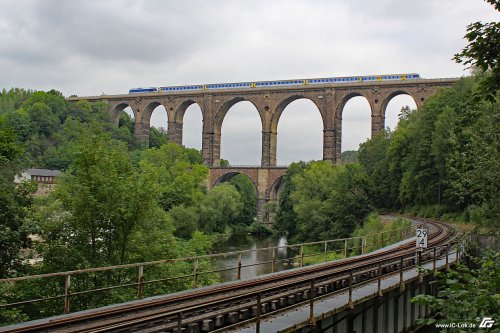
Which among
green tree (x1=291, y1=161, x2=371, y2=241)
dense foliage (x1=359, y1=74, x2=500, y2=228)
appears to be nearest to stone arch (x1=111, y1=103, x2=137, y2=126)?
green tree (x1=291, y1=161, x2=371, y2=241)

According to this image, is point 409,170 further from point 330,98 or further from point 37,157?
point 37,157

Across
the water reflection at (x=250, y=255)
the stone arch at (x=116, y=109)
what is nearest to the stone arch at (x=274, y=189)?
the water reflection at (x=250, y=255)

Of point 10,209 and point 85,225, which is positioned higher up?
point 10,209

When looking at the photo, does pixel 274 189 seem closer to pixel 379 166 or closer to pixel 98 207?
pixel 379 166

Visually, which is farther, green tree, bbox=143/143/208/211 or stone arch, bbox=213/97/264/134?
stone arch, bbox=213/97/264/134

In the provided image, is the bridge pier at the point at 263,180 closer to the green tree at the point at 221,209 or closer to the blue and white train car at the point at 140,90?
the green tree at the point at 221,209

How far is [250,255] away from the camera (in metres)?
40.4

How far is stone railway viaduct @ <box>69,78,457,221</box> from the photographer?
57.6 m

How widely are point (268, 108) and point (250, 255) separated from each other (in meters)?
26.8

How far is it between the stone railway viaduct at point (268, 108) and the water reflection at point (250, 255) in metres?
11.2

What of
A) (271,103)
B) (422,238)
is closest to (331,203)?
(271,103)

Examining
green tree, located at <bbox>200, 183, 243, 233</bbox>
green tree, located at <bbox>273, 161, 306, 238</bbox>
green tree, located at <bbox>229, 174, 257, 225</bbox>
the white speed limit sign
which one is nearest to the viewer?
the white speed limit sign

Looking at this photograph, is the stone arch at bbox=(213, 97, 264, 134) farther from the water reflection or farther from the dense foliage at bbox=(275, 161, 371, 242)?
the dense foliage at bbox=(275, 161, 371, 242)

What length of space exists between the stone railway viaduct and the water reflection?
11229 millimetres
